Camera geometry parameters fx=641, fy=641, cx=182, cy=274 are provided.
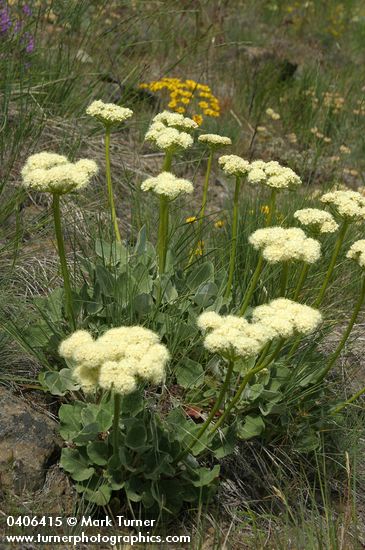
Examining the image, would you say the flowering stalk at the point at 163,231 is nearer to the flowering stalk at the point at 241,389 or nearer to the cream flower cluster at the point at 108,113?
the cream flower cluster at the point at 108,113

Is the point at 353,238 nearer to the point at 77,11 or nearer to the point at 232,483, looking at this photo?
the point at 232,483

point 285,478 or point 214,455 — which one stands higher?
point 214,455

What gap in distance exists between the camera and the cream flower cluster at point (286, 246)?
7.48ft

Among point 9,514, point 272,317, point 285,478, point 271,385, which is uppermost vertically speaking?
point 272,317

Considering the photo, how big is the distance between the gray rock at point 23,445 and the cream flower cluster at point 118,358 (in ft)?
2.01

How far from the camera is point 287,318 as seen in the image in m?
2.09

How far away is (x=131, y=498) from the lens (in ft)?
7.79

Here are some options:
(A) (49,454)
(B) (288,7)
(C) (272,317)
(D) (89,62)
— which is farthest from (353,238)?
(B) (288,7)

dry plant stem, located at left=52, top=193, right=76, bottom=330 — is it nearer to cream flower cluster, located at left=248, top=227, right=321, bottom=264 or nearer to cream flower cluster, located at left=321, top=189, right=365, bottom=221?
cream flower cluster, located at left=248, top=227, right=321, bottom=264

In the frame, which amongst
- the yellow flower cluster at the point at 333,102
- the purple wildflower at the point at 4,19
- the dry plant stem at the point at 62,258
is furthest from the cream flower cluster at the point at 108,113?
the yellow flower cluster at the point at 333,102

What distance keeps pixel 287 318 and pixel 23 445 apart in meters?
1.19

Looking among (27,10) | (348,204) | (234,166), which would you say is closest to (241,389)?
(348,204)

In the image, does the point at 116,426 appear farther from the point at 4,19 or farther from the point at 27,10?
the point at 27,10

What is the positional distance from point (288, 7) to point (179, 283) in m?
7.79
